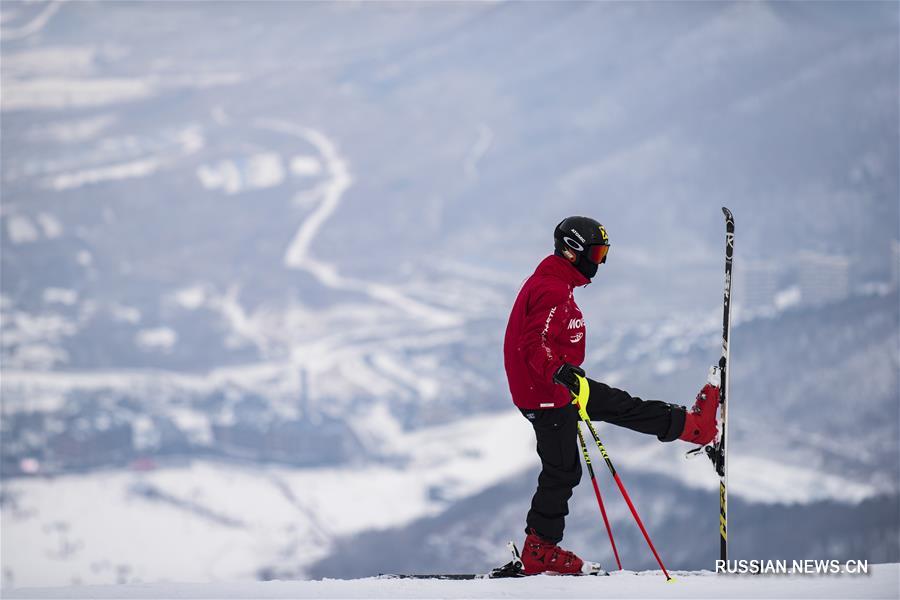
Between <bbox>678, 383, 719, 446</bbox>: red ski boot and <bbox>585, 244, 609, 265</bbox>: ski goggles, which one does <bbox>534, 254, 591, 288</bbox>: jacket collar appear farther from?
<bbox>678, 383, 719, 446</bbox>: red ski boot

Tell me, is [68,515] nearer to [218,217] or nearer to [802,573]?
[218,217]

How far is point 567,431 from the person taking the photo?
7.09 metres

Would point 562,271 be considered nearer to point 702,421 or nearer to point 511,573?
point 702,421

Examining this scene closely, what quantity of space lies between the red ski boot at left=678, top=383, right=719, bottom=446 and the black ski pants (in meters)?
0.06

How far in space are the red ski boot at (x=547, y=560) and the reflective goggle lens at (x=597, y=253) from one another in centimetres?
209

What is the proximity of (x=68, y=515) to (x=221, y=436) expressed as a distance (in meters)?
22.1

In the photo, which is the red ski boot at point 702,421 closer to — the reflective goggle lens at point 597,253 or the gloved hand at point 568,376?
the gloved hand at point 568,376

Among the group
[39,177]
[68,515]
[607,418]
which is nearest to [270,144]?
[39,177]

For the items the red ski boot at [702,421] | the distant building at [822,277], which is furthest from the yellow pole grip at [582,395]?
the distant building at [822,277]

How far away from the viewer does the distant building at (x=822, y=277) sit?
147 m

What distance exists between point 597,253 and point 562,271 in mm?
302

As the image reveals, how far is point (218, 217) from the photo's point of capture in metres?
168

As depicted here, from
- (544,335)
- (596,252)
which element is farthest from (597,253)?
(544,335)

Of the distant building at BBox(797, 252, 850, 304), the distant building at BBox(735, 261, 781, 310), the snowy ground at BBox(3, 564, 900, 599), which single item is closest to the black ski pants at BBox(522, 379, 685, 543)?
the snowy ground at BBox(3, 564, 900, 599)
